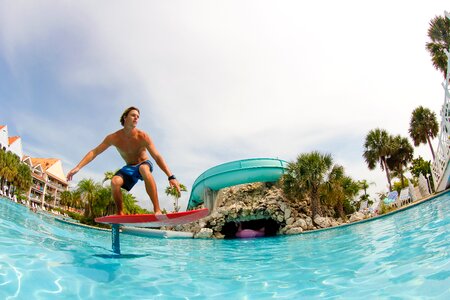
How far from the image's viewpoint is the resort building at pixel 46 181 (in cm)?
6512

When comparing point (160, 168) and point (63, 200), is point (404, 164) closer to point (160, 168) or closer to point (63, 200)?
point (160, 168)

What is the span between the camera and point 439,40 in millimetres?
21969

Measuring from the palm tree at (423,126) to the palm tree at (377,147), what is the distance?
8.56 ft

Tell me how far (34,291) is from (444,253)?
4.53 metres

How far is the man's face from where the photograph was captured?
491 cm

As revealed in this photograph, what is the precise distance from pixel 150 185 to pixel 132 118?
1.23m

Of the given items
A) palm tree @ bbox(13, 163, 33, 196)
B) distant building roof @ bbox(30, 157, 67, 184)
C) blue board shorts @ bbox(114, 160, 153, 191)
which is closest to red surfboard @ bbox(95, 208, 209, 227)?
blue board shorts @ bbox(114, 160, 153, 191)

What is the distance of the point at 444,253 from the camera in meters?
3.29

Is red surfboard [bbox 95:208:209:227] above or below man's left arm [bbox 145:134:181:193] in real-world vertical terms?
below

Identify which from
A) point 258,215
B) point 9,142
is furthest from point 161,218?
point 9,142

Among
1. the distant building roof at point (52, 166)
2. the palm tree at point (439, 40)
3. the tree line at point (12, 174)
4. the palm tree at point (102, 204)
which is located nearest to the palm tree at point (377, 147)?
the palm tree at point (439, 40)

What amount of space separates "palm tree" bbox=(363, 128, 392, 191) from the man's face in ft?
113

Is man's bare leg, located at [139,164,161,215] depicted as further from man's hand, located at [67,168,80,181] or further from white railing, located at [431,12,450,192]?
white railing, located at [431,12,450,192]

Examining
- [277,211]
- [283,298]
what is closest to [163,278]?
[283,298]
